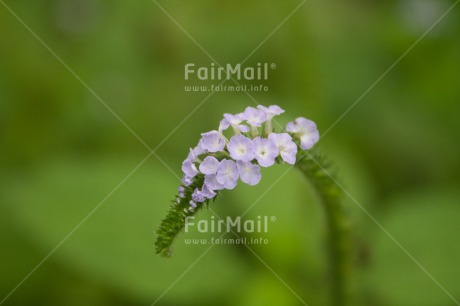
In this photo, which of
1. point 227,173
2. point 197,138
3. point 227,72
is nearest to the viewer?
point 227,173

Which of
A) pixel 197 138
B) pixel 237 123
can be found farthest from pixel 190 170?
pixel 197 138

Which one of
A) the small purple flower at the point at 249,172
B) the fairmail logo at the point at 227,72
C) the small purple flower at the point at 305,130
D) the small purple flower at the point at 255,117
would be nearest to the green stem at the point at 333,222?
the small purple flower at the point at 305,130

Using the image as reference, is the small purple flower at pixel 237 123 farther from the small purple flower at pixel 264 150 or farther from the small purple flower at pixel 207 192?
the small purple flower at pixel 207 192

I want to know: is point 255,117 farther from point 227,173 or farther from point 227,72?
point 227,72

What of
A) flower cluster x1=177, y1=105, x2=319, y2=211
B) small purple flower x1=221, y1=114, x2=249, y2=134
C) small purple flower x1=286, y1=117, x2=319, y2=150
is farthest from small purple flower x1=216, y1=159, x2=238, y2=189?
small purple flower x1=286, y1=117, x2=319, y2=150

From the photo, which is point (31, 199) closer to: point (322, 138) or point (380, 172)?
point (322, 138)
